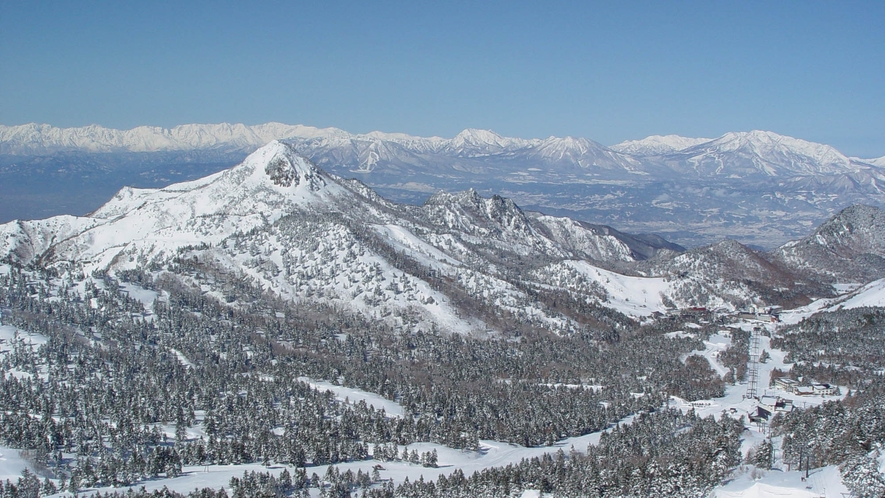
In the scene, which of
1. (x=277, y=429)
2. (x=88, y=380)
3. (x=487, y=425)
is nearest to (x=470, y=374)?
(x=487, y=425)

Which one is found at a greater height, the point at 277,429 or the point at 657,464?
the point at 657,464

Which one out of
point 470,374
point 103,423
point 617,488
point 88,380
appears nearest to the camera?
point 617,488

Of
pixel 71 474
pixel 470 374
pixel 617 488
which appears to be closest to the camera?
pixel 617 488

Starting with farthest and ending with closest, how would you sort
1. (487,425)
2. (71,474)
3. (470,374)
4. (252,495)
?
1. (470,374)
2. (487,425)
3. (71,474)
4. (252,495)

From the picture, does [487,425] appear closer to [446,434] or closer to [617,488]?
[446,434]

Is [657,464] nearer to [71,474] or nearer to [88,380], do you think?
[71,474]

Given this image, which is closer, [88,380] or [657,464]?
[657,464]

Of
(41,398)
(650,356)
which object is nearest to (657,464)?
(650,356)

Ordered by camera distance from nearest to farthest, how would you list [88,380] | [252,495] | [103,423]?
[252,495] → [103,423] → [88,380]

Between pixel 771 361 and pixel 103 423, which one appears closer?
pixel 103 423
